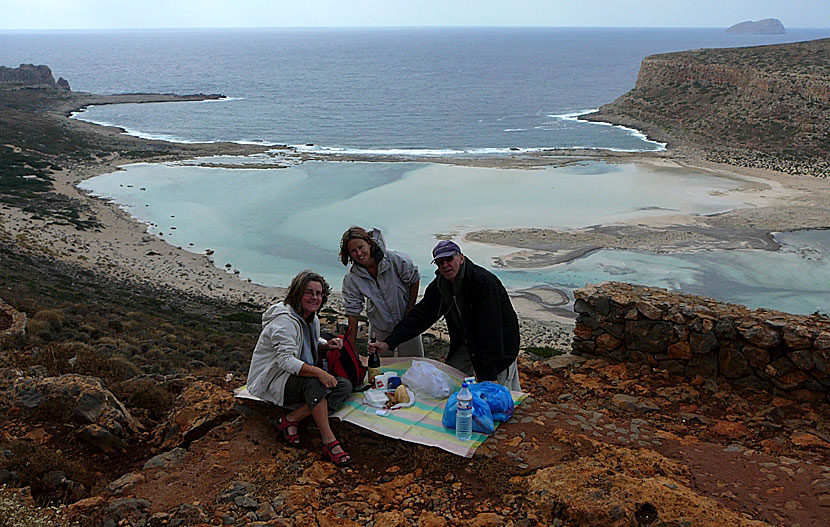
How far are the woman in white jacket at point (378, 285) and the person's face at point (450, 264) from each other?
0.72m

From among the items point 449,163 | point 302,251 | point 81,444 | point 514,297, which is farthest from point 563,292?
point 449,163

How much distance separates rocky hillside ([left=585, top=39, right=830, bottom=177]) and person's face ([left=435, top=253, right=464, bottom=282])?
123ft

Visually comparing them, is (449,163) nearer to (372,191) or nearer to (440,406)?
(372,191)

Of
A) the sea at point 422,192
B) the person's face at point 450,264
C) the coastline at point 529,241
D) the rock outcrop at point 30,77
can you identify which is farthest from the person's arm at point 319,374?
the rock outcrop at point 30,77

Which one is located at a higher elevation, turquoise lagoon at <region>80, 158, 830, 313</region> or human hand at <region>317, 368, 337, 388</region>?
human hand at <region>317, 368, 337, 388</region>

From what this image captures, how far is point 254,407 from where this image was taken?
5.76 metres

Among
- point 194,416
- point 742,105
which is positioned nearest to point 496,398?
point 194,416

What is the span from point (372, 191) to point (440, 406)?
28.7m

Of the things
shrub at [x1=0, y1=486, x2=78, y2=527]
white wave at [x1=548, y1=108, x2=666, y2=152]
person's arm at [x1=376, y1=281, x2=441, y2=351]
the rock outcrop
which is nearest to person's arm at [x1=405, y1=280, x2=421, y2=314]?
person's arm at [x1=376, y1=281, x2=441, y2=351]

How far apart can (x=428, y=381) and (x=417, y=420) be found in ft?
1.27

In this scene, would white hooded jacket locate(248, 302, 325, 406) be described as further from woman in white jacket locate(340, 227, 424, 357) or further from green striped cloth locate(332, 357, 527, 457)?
woman in white jacket locate(340, 227, 424, 357)

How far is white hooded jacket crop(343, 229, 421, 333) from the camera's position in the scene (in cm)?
604

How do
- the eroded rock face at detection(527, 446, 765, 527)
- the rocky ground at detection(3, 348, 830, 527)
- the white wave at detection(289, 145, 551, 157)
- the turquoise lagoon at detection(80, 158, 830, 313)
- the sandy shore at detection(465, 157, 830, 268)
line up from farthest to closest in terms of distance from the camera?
the white wave at detection(289, 145, 551, 157) < the sandy shore at detection(465, 157, 830, 268) < the turquoise lagoon at detection(80, 158, 830, 313) < the rocky ground at detection(3, 348, 830, 527) < the eroded rock face at detection(527, 446, 765, 527)

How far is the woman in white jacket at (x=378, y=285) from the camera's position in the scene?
5961 millimetres
